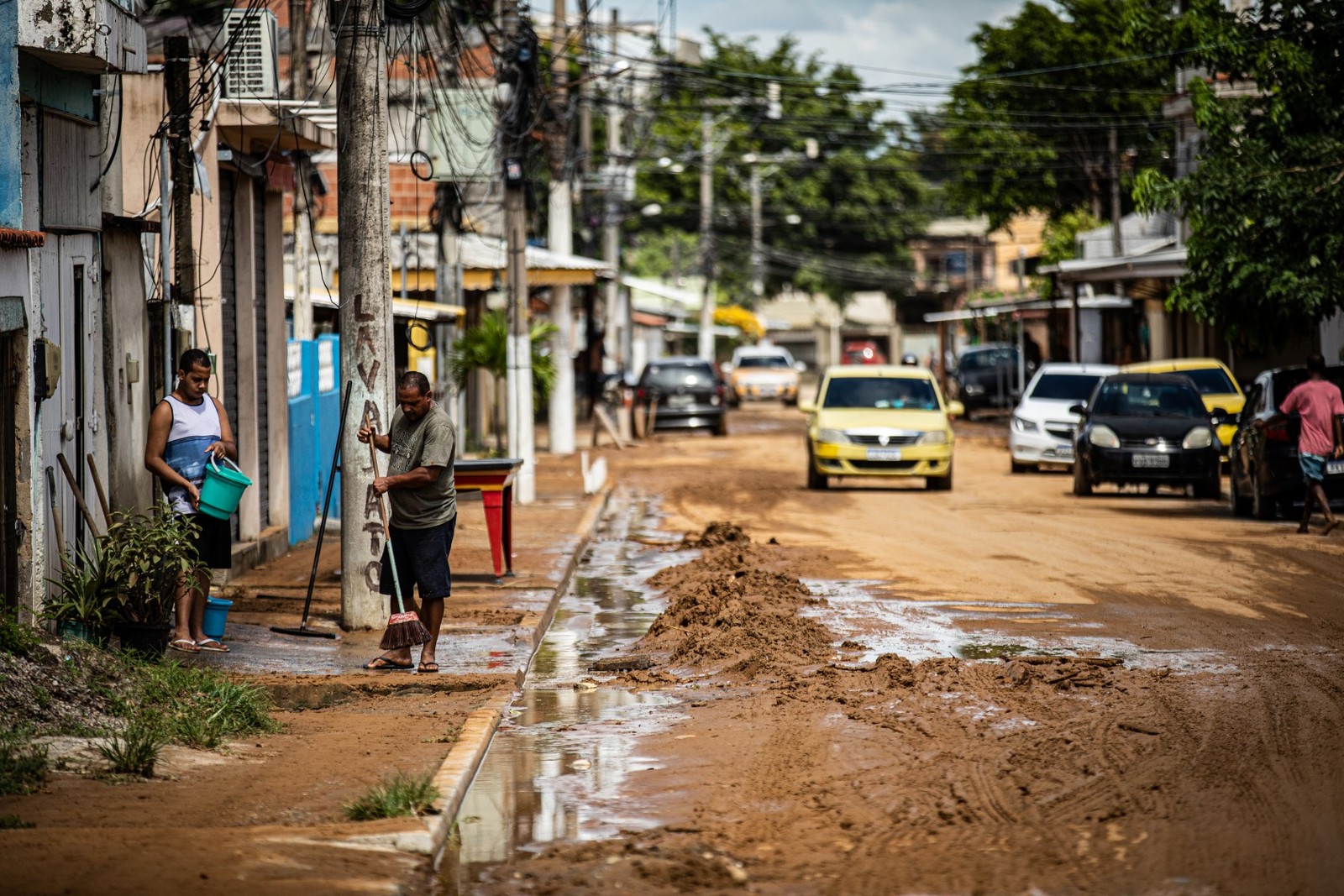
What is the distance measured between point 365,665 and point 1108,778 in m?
4.89

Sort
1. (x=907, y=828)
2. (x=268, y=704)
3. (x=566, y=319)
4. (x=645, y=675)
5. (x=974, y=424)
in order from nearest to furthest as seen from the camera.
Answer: (x=907, y=828), (x=268, y=704), (x=645, y=675), (x=566, y=319), (x=974, y=424)

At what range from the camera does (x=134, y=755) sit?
23.9ft

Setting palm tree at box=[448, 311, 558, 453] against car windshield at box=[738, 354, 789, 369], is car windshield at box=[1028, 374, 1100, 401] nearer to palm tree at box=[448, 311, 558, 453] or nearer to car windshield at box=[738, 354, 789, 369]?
palm tree at box=[448, 311, 558, 453]

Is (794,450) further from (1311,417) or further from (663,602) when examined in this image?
(663,602)

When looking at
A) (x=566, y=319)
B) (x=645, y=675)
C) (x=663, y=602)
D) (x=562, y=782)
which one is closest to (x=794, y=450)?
(x=566, y=319)

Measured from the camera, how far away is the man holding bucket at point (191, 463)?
10.6 m

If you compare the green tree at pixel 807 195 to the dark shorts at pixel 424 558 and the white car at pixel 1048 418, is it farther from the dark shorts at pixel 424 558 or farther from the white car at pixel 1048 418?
the dark shorts at pixel 424 558

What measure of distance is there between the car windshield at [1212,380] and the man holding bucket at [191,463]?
19.3 meters

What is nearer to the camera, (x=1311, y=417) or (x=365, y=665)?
(x=365, y=665)

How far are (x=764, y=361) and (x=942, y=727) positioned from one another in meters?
49.1

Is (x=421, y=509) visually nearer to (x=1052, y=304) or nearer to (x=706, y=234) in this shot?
(x=1052, y=304)

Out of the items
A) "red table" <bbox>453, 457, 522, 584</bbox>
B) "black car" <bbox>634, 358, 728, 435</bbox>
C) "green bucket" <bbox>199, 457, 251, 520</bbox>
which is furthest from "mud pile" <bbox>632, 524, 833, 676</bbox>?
"black car" <bbox>634, 358, 728, 435</bbox>

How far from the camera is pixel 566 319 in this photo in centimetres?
3353

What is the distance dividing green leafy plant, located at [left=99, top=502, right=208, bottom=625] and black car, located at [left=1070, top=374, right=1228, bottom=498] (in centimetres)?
1468
